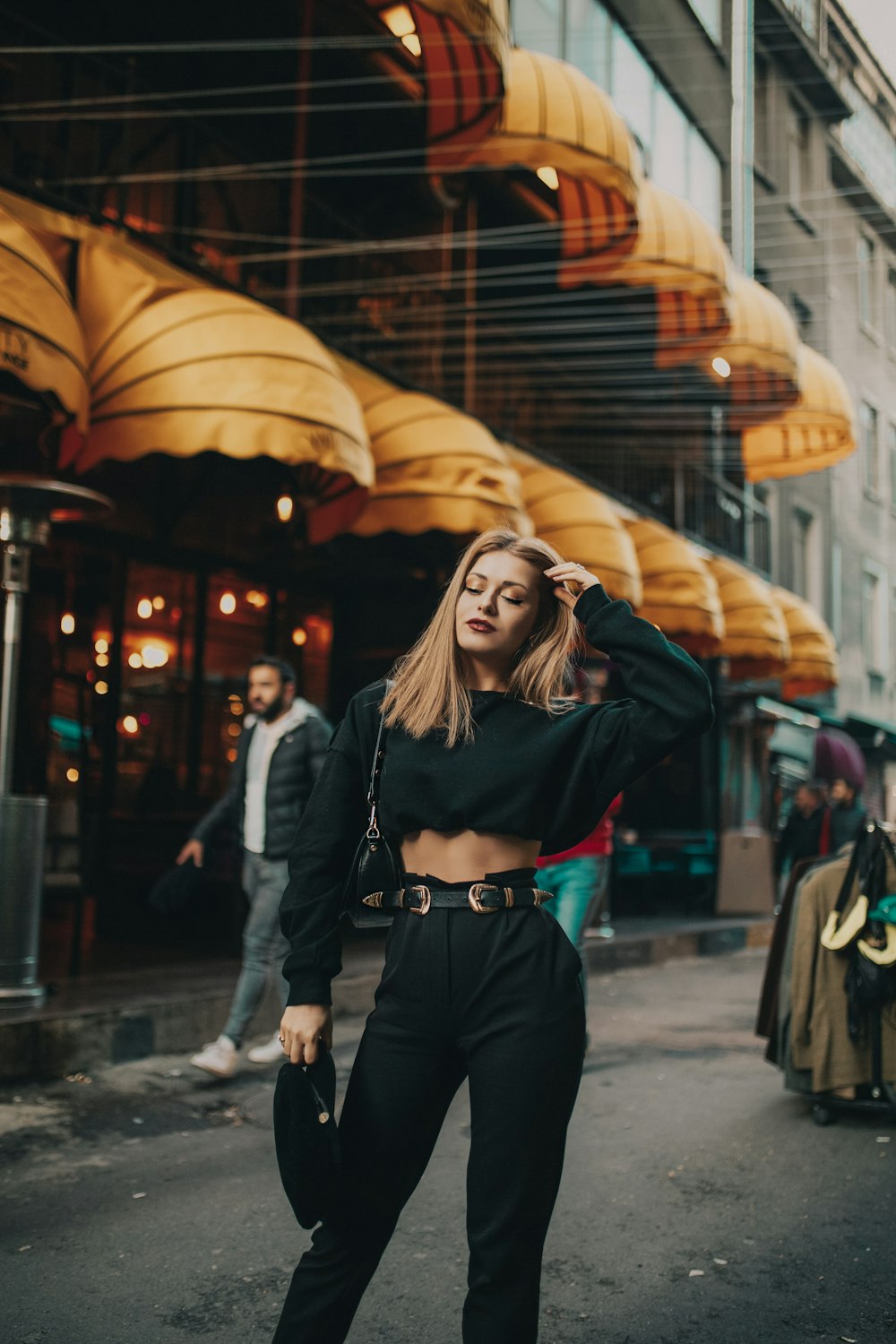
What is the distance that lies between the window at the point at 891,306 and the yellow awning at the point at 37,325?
23.4m

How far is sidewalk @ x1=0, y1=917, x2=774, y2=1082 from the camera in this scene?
5.77 m

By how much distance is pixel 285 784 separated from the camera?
625cm

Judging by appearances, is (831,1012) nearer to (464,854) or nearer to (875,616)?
(464,854)

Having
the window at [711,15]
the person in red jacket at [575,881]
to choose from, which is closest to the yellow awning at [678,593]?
the person in red jacket at [575,881]

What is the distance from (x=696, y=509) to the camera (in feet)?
59.0

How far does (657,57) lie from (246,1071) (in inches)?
600

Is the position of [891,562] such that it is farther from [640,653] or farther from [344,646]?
[640,653]

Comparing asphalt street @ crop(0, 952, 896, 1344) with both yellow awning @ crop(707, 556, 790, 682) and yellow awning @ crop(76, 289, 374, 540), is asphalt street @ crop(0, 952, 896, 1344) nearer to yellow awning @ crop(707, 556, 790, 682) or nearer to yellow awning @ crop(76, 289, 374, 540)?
yellow awning @ crop(76, 289, 374, 540)

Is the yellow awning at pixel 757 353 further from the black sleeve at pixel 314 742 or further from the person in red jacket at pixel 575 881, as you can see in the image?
the black sleeve at pixel 314 742

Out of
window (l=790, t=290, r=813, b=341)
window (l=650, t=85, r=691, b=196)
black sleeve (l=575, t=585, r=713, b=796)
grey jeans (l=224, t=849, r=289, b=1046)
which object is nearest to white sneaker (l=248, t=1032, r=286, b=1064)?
grey jeans (l=224, t=849, r=289, b=1046)

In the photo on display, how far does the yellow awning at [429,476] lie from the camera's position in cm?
913

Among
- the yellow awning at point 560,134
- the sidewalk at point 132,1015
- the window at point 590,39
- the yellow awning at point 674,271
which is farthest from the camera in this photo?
the window at point 590,39

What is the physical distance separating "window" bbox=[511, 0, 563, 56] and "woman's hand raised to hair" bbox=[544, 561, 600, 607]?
1196 cm

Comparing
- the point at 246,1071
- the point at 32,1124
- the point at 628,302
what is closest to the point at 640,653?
the point at 32,1124
